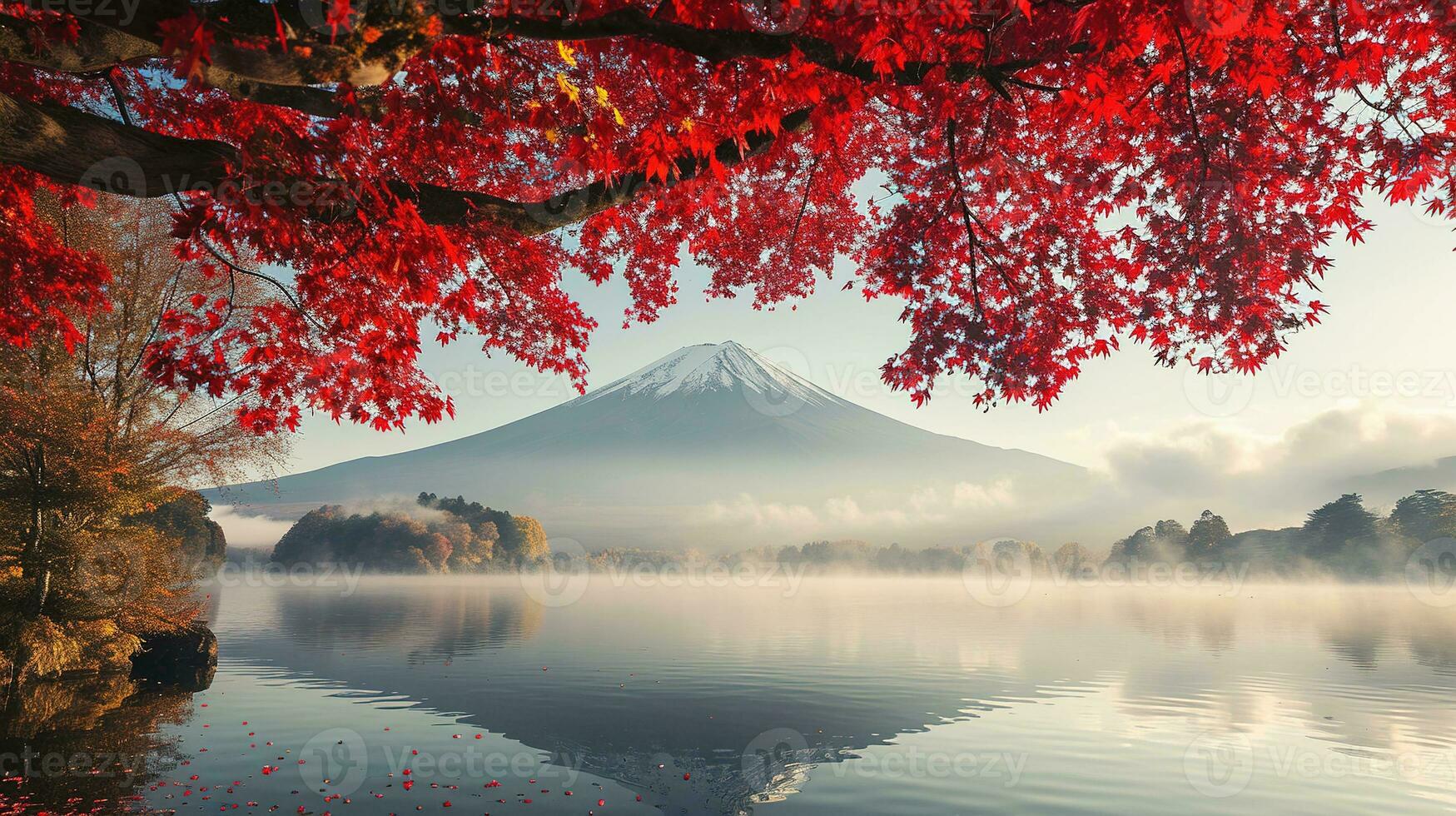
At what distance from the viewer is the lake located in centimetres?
920

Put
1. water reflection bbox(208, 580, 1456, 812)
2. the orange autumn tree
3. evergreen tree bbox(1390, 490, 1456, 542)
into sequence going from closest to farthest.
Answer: water reflection bbox(208, 580, 1456, 812), the orange autumn tree, evergreen tree bbox(1390, 490, 1456, 542)

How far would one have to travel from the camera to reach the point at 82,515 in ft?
56.7

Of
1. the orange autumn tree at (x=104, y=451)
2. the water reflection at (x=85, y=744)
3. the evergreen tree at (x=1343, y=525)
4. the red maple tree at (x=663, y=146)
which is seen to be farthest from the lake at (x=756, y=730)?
the evergreen tree at (x=1343, y=525)

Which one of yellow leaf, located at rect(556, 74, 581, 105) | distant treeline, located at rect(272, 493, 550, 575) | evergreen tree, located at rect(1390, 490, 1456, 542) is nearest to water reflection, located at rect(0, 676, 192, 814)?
yellow leaf, located at rect(556, 74, 581, 105)

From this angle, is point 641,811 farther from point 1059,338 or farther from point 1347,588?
point 1347,588

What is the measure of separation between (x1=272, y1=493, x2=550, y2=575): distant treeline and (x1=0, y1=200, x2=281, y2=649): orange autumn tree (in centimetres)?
8033

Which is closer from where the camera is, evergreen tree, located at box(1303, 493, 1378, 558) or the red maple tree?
the red maple tree

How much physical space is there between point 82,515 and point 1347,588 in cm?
15201

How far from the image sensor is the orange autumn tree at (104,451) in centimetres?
1574

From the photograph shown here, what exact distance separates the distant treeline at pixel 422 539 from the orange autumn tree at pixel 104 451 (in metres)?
80.3

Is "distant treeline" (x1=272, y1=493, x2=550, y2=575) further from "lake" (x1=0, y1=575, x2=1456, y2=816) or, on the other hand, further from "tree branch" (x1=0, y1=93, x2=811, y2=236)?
"tree branch" (x1=0, y1=93, x2=811, y2=236)

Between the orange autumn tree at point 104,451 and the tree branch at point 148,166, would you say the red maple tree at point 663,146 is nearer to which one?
→ the tree branch at point 148,166

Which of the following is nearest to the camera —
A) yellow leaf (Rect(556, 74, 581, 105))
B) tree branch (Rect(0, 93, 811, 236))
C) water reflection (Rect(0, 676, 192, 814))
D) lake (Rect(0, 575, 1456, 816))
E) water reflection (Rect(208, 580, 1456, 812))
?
tree branch (Rect(0, 93, 811, 236))

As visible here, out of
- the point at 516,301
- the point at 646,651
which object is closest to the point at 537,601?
the point at 646,651
